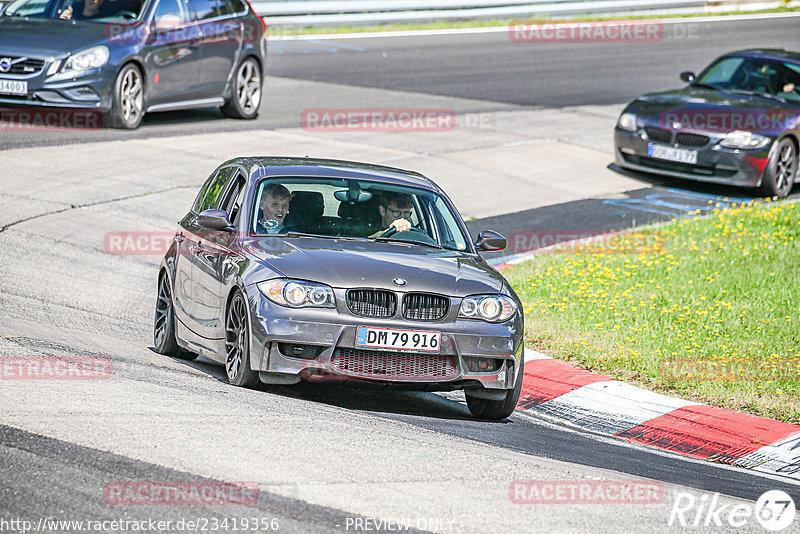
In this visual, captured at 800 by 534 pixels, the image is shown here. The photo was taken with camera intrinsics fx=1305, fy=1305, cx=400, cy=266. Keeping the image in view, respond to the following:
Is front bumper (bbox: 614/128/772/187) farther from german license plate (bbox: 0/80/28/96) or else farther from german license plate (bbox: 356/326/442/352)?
german license plate (bbox: 356/326/442/352)

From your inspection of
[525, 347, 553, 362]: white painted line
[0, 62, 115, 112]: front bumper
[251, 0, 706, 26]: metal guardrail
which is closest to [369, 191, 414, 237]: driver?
[525, 347, 553, 362]: white painted line

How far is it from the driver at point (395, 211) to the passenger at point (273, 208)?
0.65 meters

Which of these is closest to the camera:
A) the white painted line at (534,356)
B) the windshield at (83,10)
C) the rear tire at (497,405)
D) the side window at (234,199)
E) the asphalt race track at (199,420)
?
the asphalt race track at (199,420)

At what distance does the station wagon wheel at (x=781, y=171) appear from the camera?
17672mm

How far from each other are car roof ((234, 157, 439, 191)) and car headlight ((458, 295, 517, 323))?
1.48m

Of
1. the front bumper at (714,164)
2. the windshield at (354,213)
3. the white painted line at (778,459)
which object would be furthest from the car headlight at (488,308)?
the front bumper at (714,164)

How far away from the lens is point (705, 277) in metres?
12.5

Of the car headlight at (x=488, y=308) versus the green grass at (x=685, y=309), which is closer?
the car headlight at (x=488, y=308)

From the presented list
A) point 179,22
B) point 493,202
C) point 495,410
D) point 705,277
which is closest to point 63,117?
point 179,22

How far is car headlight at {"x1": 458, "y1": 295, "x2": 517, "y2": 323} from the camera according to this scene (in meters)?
7.85

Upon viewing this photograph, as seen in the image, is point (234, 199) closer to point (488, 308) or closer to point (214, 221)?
point (214, 221)

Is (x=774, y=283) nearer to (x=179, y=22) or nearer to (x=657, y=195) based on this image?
(x=657, y=195)

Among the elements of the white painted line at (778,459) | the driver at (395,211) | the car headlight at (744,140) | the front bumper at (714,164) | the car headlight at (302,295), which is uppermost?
the driver at (395,211)

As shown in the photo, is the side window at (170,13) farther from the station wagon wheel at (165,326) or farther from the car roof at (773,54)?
the station wagon wheel at (165,326)
